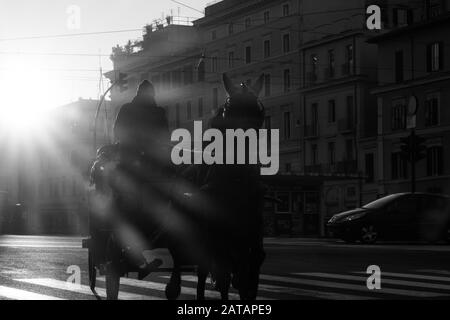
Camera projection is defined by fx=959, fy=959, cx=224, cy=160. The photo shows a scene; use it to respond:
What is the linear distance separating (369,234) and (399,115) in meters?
32.0

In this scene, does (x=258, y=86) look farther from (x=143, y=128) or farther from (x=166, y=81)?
(x=166, y=81)

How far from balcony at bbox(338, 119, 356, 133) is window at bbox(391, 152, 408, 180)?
4.97 metres

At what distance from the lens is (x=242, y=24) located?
256 ft

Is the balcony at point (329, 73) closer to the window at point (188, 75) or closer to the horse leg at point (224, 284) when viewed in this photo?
the window at point (188, 75)

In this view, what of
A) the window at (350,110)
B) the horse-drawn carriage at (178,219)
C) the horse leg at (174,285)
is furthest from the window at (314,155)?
the horse leg at (174,285)

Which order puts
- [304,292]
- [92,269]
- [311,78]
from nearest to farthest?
[92,269]
[304,292]
[311,78]

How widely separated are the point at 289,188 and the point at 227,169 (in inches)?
1605

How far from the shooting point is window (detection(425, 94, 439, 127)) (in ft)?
187

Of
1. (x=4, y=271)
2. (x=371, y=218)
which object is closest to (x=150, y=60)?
(x=371, y=218)

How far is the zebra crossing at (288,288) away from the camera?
1070 centimetres

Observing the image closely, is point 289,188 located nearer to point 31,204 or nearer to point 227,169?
point 227,169

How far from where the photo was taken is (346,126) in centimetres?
6512

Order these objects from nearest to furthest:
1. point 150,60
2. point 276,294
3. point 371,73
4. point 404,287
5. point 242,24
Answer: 1. point 276,294
2. point 404,287
3. point 371,73
4. point 242,24
5. point 150,60

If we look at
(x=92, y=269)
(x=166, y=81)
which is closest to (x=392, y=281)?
(x=92, y=269)
